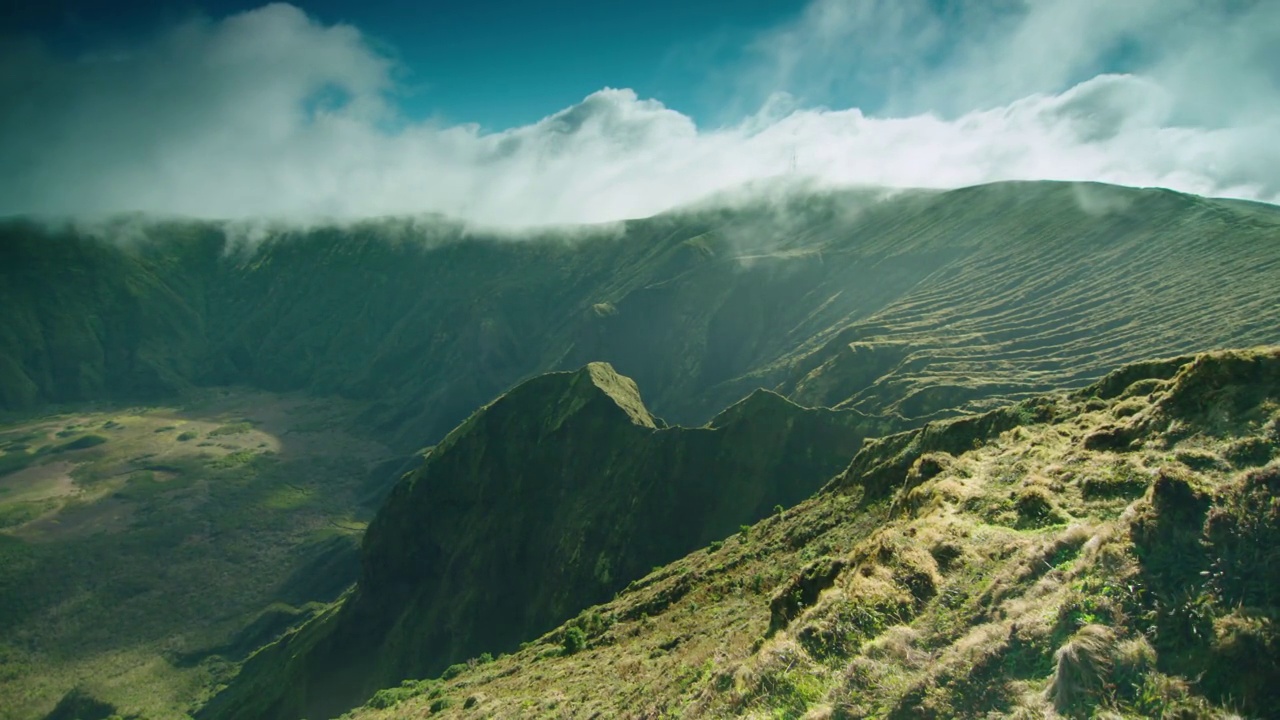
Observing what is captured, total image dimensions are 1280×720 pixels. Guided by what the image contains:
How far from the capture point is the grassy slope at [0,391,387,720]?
9781 cm

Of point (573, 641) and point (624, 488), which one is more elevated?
point (573, 641)

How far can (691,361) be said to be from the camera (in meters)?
196

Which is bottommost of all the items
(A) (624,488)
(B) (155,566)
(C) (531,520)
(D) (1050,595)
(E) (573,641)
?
(B) (155,566)

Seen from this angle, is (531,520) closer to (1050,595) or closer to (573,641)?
(573,641)

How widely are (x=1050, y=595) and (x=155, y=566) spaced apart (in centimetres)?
16229

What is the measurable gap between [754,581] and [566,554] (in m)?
43.2

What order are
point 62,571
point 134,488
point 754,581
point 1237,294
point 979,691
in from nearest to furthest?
1. point 979,691
2. point 754,581
3. point 1237,294
4. point 62,571
5. point 134,488

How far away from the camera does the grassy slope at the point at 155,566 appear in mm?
97812

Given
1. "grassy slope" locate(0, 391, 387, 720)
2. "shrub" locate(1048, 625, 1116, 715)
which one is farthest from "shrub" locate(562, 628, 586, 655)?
"grassy slope" locate(0, 391, 387, 720)

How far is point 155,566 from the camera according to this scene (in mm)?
130125

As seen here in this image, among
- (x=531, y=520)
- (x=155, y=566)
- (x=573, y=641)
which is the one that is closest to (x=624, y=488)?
(x=531, y=520)

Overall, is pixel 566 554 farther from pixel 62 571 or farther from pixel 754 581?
pixel 62 571

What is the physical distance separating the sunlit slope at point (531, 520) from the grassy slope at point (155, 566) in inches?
1121

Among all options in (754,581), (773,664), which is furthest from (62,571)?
(773,664)
